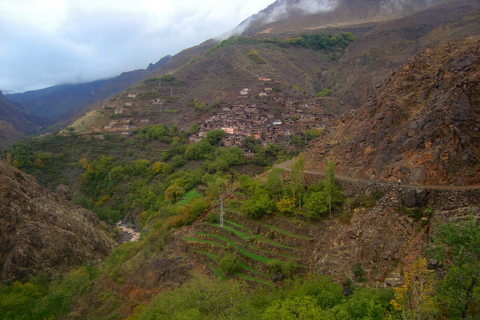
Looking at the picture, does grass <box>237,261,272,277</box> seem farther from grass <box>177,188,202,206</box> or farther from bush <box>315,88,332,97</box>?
bush <box>315,88,332,97</box>

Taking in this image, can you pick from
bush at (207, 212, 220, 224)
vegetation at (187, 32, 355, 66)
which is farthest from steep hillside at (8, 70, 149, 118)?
bush at (207, 212, 220, 224)

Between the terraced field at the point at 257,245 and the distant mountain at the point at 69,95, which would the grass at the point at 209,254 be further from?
the distant mountain at the point at 69,95

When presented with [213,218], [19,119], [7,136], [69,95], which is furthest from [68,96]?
[213,218]

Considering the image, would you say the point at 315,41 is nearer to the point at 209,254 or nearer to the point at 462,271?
the point at 209,254

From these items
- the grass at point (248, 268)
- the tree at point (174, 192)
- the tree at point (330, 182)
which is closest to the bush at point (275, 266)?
the grass at point (248, 268)

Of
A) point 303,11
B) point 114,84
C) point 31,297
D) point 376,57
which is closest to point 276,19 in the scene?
point 303,11

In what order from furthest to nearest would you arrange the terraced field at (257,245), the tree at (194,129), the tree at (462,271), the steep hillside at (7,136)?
1. the steep hillside at (7,136)
2. the tree at (194,129)
3. the terraced field at (257,245)
4. the tree at (462,271)
